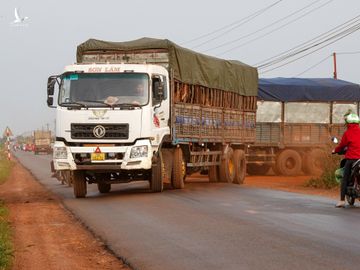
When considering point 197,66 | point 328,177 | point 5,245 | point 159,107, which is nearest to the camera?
point 5,245

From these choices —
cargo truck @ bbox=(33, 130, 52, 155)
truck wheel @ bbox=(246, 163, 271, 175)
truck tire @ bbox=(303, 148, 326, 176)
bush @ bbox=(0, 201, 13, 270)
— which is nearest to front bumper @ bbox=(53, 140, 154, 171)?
bush @ bbox=(0, 201, 13, 270)

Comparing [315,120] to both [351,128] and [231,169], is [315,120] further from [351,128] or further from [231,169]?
[351,128]

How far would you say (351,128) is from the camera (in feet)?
42.2

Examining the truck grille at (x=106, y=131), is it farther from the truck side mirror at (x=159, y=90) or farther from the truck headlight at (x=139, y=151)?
the truck side mirror at (x=159, y=90)

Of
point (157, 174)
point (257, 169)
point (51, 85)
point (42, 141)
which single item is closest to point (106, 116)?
point (51, 85)

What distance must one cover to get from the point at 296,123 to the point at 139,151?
14652mm

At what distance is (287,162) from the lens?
29.5 m

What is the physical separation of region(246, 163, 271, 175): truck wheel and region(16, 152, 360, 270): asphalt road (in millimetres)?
14060

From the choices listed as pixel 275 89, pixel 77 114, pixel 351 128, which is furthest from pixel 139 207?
pixel 275 89

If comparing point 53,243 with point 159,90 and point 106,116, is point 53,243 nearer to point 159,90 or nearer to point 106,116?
point 106,116

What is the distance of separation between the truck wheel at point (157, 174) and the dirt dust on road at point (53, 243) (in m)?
2.61

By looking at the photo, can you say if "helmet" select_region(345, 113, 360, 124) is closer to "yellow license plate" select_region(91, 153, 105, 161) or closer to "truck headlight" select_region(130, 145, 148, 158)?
"truck headlight" select_region(130, 145, 148, 158)

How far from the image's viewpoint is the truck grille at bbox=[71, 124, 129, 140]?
15.8 meters

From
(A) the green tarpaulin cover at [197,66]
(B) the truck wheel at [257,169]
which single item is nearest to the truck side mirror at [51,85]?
(A) the green tarpaulin cover at [197,66]
